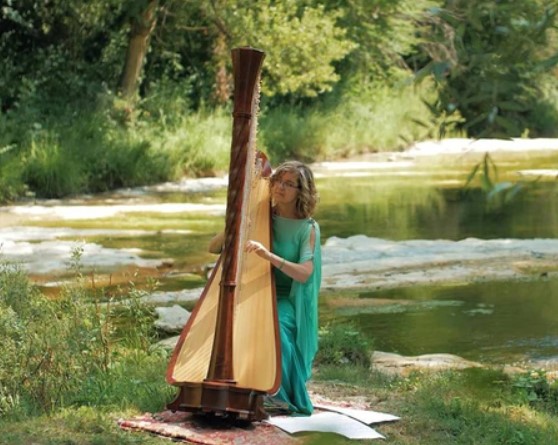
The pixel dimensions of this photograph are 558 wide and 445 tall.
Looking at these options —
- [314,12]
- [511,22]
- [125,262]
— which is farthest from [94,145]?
[511,22]

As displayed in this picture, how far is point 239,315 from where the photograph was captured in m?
5.46

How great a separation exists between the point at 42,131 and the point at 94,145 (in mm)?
869

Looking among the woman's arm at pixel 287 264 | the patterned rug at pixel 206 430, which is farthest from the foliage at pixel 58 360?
the woman's arm at pixel 287 264

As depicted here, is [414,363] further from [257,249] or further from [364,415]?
[257,249]

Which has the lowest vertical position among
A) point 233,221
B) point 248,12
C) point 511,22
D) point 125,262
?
point 125,262

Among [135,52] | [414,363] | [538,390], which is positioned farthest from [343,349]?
[135,52]

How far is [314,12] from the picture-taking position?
25.2 meters

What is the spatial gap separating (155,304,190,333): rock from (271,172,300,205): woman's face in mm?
3341

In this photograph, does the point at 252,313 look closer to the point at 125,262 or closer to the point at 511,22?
the point at 511,22

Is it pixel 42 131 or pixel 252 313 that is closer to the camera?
pixel 252 313

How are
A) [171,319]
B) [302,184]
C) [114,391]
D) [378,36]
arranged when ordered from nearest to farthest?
[302,184], [114,391], [171,319], [378,36]

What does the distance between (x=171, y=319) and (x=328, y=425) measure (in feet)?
13.3

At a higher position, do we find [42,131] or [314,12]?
[314,12]

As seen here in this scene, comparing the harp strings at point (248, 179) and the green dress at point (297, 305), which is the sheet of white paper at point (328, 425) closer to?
the green dress at point (297, 305)
